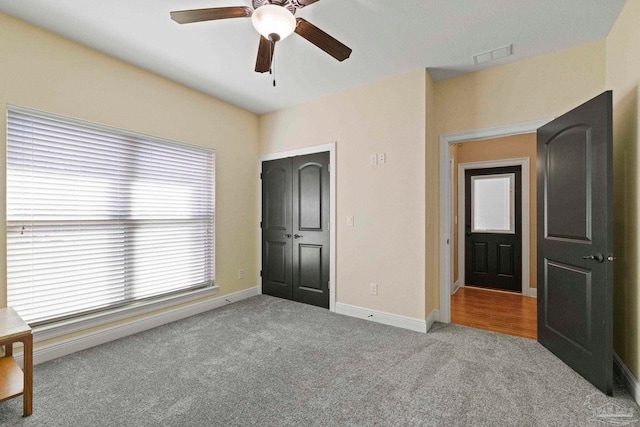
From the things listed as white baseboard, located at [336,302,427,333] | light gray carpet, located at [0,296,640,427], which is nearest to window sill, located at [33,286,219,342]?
light gray carpet, located at [0,296,640,427]

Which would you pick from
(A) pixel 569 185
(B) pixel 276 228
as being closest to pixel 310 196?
(B) pixel 276 228

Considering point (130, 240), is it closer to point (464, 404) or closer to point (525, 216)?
point (464, 404)

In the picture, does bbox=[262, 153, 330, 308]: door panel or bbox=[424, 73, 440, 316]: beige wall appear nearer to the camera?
bbox=[424, 73, 440, 316]: beige wall

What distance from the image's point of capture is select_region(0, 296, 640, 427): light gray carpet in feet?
5.64

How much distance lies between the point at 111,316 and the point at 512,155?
5553 mm

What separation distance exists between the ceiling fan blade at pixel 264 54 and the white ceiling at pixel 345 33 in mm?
468

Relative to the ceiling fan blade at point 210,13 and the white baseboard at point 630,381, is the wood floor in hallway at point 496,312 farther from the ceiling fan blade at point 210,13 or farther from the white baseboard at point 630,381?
the ceiling fan blade at point 210,13

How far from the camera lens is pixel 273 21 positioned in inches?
61.5

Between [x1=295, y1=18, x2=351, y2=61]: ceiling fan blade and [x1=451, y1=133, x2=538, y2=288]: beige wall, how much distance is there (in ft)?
10.7

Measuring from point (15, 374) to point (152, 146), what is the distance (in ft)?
7.17

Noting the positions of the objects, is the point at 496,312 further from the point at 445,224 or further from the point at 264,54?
the point at 264,54

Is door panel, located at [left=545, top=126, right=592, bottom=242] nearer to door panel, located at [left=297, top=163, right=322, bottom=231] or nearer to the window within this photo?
the window

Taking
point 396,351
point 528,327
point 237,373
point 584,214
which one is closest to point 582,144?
point 584,214

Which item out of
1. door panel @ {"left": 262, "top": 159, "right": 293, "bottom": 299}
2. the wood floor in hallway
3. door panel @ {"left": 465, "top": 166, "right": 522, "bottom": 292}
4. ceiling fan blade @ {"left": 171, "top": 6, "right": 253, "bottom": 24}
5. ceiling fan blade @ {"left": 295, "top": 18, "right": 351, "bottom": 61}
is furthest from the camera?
door panel @ {"left": 465, "top": 166, "right": 522, "bottom": 292}
